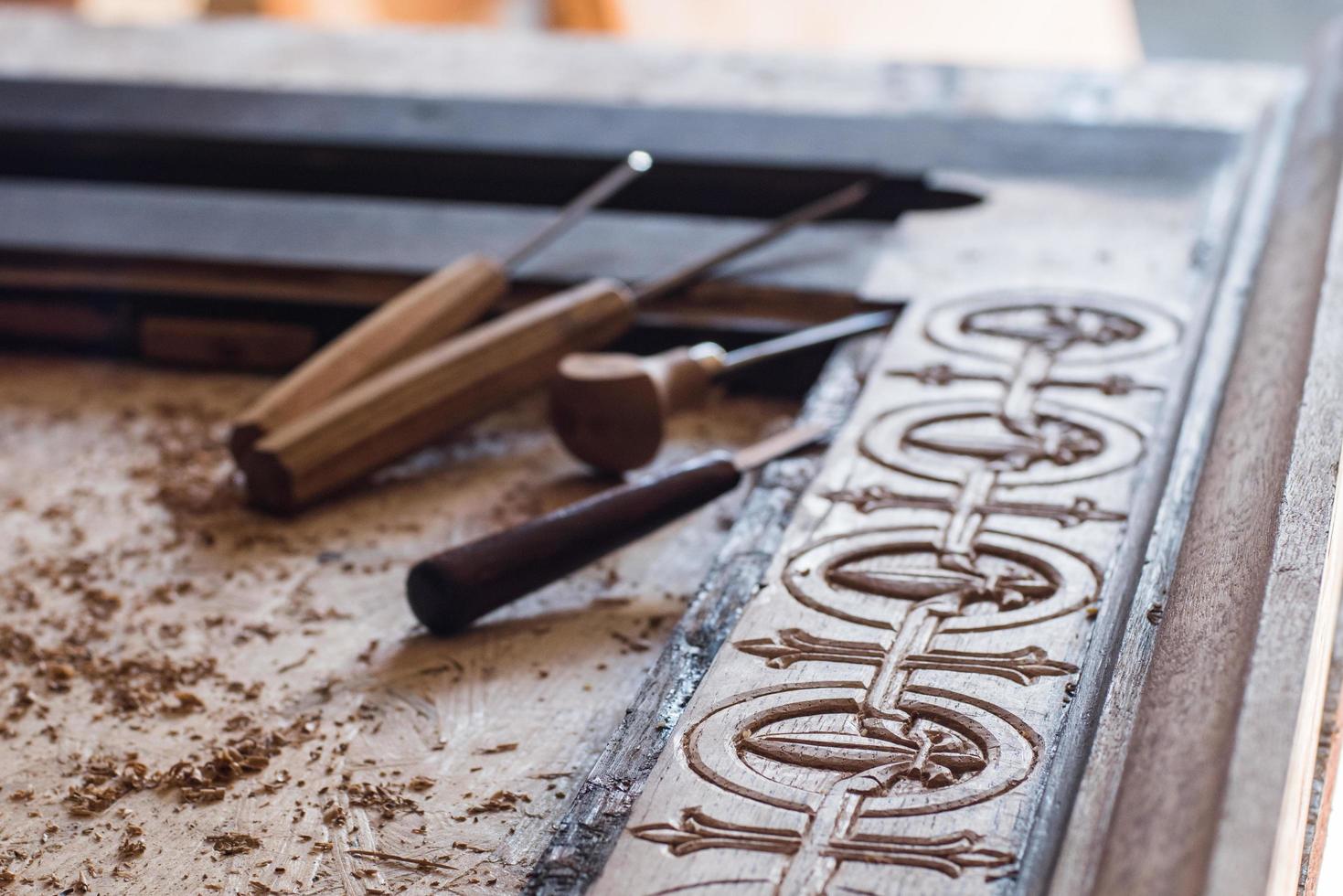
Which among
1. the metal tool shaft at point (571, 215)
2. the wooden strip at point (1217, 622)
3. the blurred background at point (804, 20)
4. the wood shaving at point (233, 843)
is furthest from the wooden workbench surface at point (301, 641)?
the blurred background at point (804, 20)

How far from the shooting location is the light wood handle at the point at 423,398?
5.49 feet

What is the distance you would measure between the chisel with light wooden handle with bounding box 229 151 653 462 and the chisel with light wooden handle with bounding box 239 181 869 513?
20mm

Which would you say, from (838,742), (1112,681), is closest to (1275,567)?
(1112,681)

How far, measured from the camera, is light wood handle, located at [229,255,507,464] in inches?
68.1

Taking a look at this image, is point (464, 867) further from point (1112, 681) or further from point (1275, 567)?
point (1275, 567)

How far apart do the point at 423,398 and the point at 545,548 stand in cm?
44

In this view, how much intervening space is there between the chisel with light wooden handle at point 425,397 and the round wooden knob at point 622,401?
11 centimetres

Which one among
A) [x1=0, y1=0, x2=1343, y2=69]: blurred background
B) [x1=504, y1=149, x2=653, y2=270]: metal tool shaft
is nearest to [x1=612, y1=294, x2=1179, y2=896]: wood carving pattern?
[x1=504, y1=149, x2=653, y2=270]: metal tool shaft

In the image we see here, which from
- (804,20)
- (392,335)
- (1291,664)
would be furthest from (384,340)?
(804,20)

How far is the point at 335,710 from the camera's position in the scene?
1.30 meters

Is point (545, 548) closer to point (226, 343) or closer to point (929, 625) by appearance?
point (929, 625)

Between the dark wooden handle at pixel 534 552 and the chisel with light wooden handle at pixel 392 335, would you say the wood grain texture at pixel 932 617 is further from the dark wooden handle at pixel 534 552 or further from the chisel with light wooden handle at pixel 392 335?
the chisel with light wooden handle at pixel 392 335

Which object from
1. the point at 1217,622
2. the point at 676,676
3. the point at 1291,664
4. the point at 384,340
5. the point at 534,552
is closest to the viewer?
the point at 1291,664

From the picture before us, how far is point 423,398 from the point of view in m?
1.75
